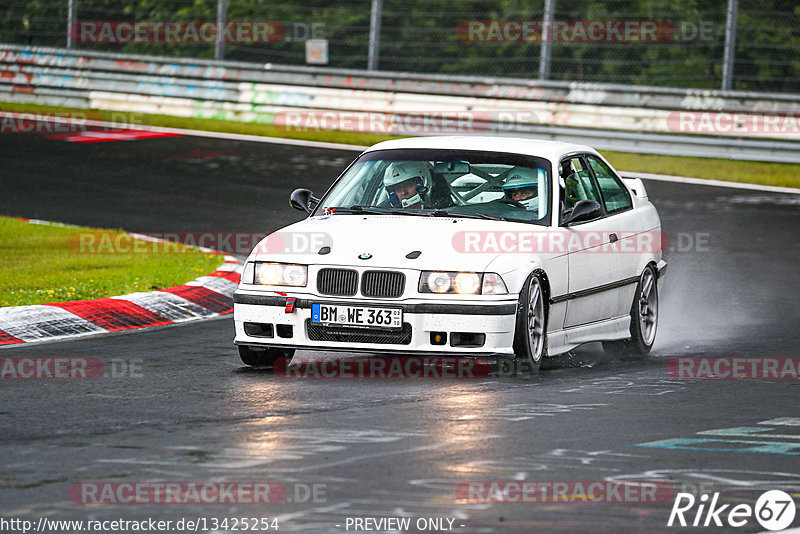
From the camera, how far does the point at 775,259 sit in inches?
552

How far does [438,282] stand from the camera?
8430mm

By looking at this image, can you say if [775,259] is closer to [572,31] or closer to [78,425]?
[78,425]

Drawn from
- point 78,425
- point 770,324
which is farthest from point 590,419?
Result: point 770,324

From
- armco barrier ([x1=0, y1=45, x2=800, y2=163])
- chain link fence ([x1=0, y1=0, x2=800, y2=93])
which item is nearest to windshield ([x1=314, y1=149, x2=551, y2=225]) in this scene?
armco barrier ([x1=0, y1=45, x2=800, y2=163])

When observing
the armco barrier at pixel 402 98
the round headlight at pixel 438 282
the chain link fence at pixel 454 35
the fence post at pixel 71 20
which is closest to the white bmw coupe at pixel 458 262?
the round headlight at pixel 438 282

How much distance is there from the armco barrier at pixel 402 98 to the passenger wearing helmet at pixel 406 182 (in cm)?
1137

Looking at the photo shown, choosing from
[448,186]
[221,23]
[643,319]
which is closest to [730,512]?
[448,186]

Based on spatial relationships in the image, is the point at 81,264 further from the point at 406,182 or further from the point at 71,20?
the point at 71,20

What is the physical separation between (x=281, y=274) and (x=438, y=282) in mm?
929

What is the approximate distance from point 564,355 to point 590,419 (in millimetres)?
2693

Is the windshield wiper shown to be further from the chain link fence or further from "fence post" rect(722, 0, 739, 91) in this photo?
the chain link fence

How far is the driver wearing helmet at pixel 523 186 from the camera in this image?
31.1 feet

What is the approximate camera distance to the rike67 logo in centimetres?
530

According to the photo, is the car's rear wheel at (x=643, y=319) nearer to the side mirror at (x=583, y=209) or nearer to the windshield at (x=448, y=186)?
the side mirror at (x=583, y=209)
